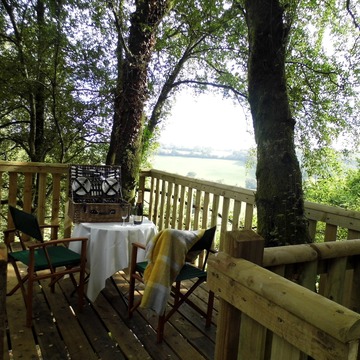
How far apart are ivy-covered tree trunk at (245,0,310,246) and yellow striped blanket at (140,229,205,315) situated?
0.58 metres

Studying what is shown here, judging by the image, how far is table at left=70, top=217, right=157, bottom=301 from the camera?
2.76 m

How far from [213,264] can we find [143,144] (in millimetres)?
3406

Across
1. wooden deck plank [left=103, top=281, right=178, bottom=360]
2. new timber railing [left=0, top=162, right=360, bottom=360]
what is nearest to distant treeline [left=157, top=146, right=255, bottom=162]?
wooden deck plank [left=103, top=281, right=178, bottom=360]

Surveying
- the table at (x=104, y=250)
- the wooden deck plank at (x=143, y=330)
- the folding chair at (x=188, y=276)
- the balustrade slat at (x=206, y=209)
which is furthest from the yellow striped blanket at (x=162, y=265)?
the balustrade slat at (x=206, y=209)

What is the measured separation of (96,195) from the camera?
337cm

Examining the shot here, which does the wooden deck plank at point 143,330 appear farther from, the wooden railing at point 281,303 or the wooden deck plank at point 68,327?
the wooden railing at point 281,303

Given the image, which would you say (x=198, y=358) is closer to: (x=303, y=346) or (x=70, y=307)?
(x=70, y=307)

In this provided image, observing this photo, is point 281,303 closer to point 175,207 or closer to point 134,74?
point 175,207

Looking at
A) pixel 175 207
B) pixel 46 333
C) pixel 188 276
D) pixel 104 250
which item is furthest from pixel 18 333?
pixel 175 207

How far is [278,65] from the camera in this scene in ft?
6.98

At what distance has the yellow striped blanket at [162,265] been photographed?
7.15 feet

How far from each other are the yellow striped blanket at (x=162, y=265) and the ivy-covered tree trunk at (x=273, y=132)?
0.58 meters

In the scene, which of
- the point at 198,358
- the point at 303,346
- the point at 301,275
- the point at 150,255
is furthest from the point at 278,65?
the point at 198,358

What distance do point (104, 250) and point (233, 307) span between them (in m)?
1.82
